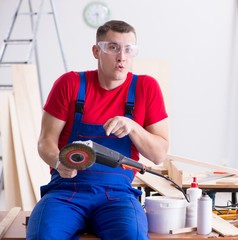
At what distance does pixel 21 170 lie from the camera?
19.1ft

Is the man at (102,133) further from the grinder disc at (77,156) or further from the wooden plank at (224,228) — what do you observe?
the wooden plank at (224,228)

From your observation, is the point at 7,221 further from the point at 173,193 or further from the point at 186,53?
the point at 186,53

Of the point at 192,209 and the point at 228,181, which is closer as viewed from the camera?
the point at 192,209

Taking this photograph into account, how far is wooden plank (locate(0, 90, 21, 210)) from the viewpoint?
5812 millimetres

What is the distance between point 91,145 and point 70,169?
19 centimetres

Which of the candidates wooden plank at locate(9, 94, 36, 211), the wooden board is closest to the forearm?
the wooden board

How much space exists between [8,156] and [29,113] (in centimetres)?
50

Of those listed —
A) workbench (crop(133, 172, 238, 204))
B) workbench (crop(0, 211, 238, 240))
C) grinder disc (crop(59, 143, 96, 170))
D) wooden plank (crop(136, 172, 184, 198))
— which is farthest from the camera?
workbench (crop(133, 172, 238, 204))

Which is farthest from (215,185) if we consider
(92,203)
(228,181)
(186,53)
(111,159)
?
(186,53)

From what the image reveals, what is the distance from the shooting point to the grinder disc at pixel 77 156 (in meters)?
2.28

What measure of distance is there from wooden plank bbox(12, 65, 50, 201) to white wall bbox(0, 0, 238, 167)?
183 centimetres

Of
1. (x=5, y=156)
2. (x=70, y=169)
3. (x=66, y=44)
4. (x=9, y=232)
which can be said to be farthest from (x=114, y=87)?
(x=66, y=44)

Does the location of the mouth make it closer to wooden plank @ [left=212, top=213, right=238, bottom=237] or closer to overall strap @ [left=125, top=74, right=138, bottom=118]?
overall strap @ [left=125, top=74, right=138, bottom=118]

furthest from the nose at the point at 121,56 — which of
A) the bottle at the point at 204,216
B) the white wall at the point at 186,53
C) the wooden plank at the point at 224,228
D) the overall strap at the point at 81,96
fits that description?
the white wall at the point at 186,53
